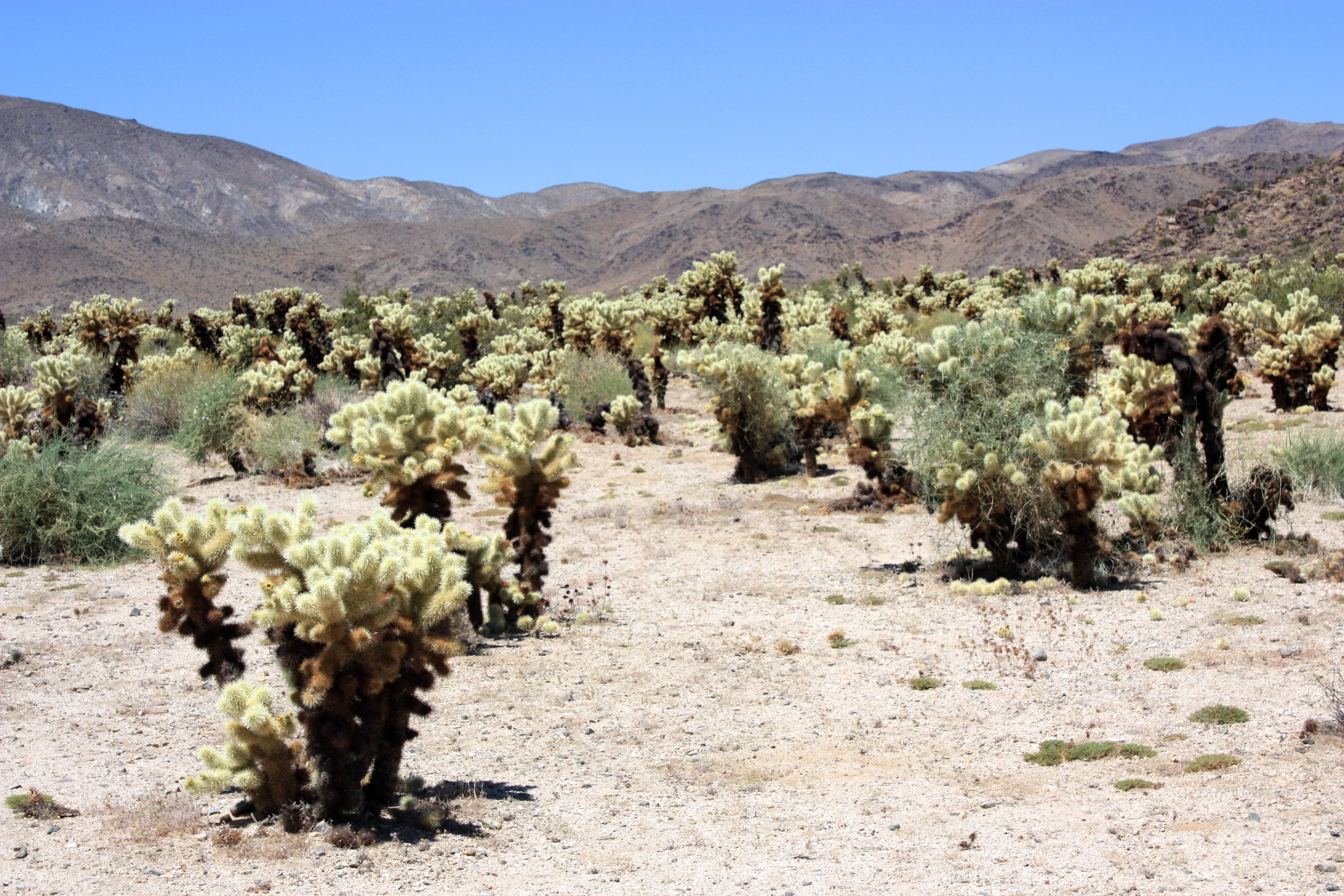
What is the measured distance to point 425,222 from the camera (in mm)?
111000

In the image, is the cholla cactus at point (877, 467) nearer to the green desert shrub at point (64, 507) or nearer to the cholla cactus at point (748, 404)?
the cholla cactus at point (748, 404)

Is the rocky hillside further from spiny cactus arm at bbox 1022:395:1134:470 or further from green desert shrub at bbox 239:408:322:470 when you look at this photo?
green desert shrub at bbox 239:408:322:470

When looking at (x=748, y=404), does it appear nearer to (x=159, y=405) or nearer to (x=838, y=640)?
(x=838, y=640)

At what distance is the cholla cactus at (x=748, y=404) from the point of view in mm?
15797

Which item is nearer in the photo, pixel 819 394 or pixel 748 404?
pixel 819 394

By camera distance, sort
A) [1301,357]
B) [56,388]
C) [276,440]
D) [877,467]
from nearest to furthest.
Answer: [877,467] → [56,388] → [276,440] → [1301,357]

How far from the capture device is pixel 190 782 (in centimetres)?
500

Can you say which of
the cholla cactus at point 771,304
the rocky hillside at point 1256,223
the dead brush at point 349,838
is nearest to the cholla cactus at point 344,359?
the cholla cactus at point 771,304

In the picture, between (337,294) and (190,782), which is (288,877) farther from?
(337,294)

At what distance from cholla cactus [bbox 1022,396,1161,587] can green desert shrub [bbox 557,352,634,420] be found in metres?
12.1

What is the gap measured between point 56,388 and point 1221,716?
584 inches

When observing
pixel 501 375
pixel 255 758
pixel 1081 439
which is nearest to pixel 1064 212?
pixel 501 375

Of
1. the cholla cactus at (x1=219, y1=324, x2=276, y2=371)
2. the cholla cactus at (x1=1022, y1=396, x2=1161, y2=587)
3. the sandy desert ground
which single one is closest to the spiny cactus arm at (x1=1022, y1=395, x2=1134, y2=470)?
the cholla cactus at (x1=1022, y1=396, x2=1161, y2=587)

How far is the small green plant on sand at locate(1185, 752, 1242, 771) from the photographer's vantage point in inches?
213
